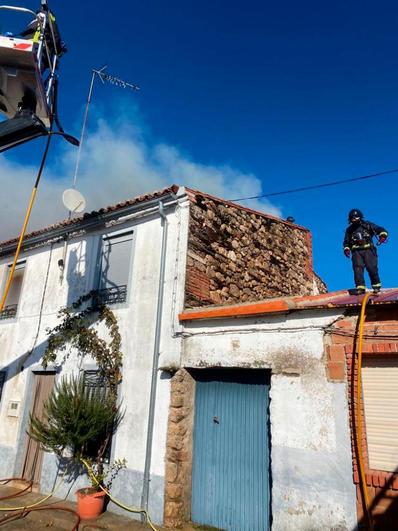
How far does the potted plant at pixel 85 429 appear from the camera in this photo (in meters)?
6.93

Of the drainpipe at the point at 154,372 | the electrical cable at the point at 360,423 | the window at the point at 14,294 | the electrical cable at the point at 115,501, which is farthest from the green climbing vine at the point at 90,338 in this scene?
the electrical cable at the point at 360,423

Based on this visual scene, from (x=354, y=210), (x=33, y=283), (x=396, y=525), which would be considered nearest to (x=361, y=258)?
(x=354, y=210)

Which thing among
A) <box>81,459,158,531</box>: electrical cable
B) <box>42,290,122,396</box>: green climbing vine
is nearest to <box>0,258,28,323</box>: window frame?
<box>42,290,122,396</box>: green climbing vine

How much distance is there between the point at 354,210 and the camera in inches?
244

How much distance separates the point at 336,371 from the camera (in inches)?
209

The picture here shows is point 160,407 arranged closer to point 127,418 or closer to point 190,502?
point 127,418

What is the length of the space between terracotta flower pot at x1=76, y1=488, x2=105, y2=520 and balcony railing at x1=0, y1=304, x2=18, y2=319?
574 cm

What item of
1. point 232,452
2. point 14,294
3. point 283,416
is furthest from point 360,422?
point 14,294

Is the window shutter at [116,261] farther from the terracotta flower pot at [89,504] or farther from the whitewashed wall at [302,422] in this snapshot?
the terracotta flower pot at [89,504]

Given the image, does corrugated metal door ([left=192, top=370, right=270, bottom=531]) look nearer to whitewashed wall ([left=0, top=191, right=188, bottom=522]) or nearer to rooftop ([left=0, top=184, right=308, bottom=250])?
whitewashed wall ([left=0, top=191, right=188, bottom=522])

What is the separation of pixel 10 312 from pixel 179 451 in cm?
694

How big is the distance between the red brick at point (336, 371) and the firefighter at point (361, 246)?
3.72 feet

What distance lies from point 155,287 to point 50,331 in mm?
3303

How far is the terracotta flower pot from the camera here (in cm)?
656
